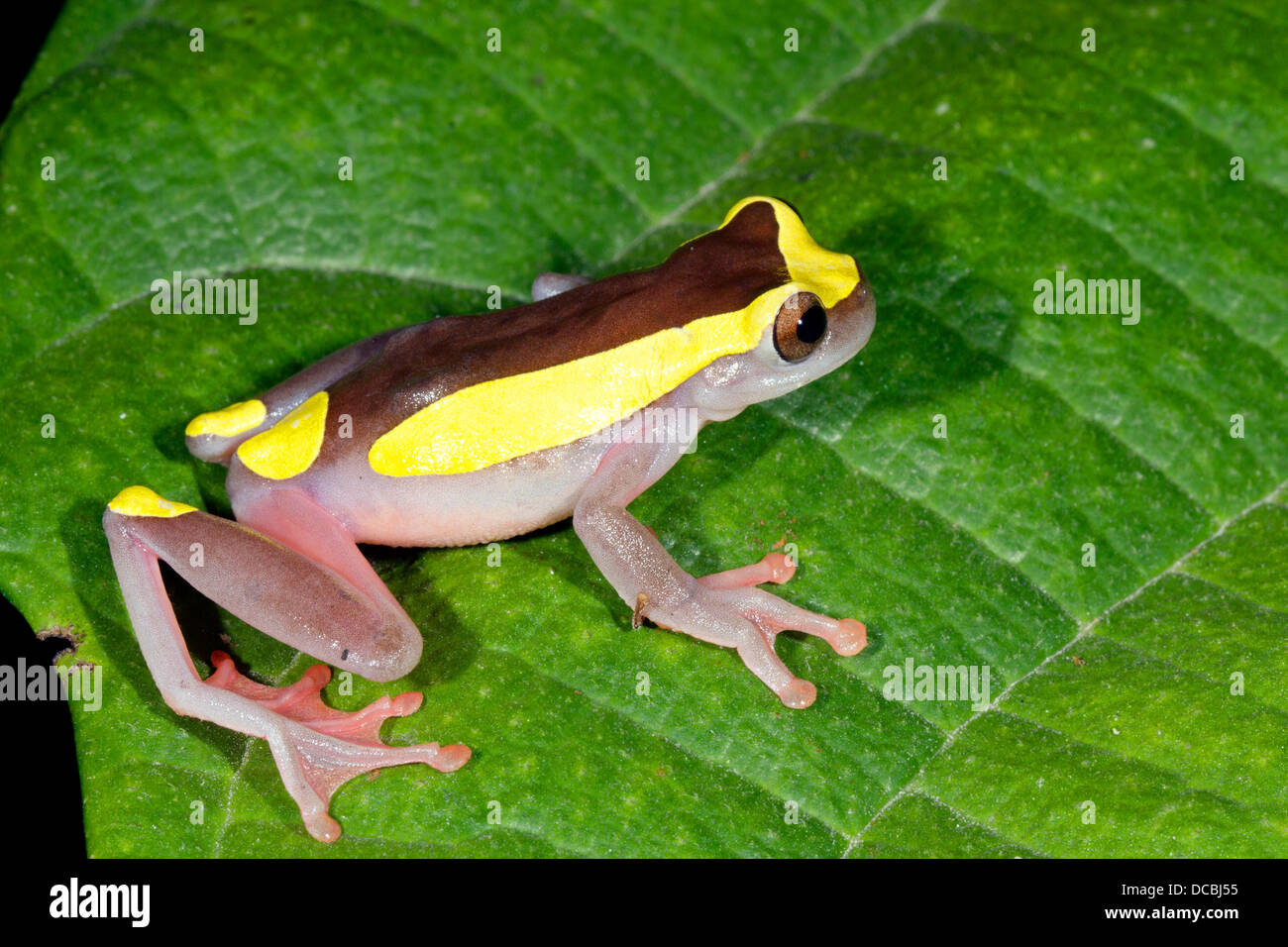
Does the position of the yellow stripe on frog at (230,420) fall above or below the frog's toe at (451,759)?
above

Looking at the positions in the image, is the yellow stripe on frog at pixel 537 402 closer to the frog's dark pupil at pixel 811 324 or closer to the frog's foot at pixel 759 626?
the frog's dark pupil at pixel 811 324

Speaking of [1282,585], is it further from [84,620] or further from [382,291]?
[84,620]

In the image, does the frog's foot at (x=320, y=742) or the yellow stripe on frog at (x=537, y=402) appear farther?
the yellow stripe on frog at (x=537, y=402)

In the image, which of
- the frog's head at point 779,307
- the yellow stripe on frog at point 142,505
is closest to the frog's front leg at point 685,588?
the frog's head at point 779,307

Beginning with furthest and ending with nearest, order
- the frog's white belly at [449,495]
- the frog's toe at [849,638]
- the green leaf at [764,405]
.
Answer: the frog's white belly at [449,495], the frog's toe at [849,638], the green leaf at [764,405]

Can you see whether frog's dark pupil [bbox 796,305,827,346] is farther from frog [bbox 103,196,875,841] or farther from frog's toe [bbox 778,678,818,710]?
frog's toe [bbox 778,678,818,710]
